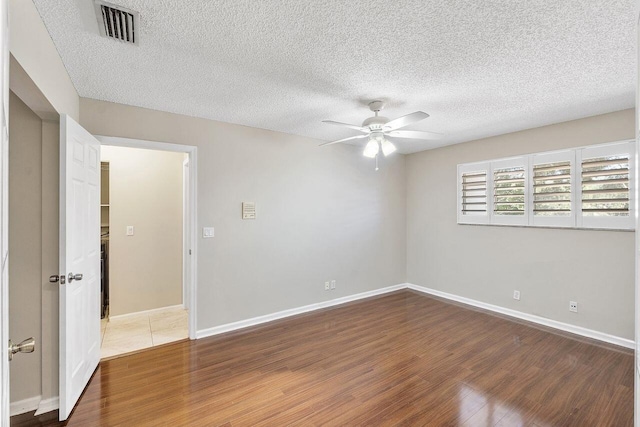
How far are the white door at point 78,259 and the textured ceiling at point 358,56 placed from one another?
61cm

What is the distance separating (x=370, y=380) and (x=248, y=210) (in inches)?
90.0

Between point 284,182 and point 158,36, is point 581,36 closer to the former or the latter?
point 158,36

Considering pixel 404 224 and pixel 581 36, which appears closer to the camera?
pixel 581 36

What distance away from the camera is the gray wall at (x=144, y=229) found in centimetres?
387

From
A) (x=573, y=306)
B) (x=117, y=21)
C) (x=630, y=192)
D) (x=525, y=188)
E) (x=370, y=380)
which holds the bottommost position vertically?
(x=370, y=380)

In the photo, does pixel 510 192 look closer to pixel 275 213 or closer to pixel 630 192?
pixel 630 192

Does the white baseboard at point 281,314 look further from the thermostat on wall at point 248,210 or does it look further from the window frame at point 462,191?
the window frame at point 462,191

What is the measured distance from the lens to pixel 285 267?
402 centimetres

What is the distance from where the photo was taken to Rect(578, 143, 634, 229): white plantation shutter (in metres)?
3.03

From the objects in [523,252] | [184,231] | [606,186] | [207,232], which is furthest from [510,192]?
[184,231]

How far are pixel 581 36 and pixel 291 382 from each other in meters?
3.16

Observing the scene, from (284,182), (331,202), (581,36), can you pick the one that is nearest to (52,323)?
(284,182)

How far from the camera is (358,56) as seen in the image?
205 cm

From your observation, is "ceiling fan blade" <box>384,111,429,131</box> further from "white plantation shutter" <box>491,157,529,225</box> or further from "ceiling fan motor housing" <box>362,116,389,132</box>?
"white plantation shutter" <box>491,157,529,225</box>
